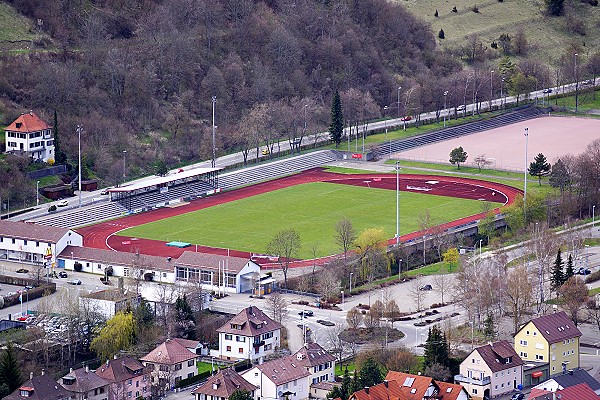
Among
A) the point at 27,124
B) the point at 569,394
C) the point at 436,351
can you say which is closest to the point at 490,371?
the point at 436,351

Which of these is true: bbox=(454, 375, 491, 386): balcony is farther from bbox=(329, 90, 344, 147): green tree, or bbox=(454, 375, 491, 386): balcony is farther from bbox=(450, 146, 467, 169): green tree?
bbox=(329, 90, 344, 147): green tree

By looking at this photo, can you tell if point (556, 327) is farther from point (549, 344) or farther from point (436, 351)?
point (436, 351)

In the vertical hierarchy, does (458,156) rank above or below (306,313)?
above

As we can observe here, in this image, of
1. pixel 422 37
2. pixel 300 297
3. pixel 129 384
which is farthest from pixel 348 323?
A: pixel 422 37

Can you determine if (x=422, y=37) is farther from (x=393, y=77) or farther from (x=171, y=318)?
(x=171, y=318)

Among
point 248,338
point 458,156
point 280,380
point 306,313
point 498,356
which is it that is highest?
point 498,356

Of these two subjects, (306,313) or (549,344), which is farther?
(306,313)

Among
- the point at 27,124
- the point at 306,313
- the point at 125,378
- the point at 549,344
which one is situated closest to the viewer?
the point at 125,378

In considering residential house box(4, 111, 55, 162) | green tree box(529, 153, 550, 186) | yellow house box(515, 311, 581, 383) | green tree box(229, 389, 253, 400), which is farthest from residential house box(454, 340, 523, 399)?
residential house box(4, 111, 55, 162)
